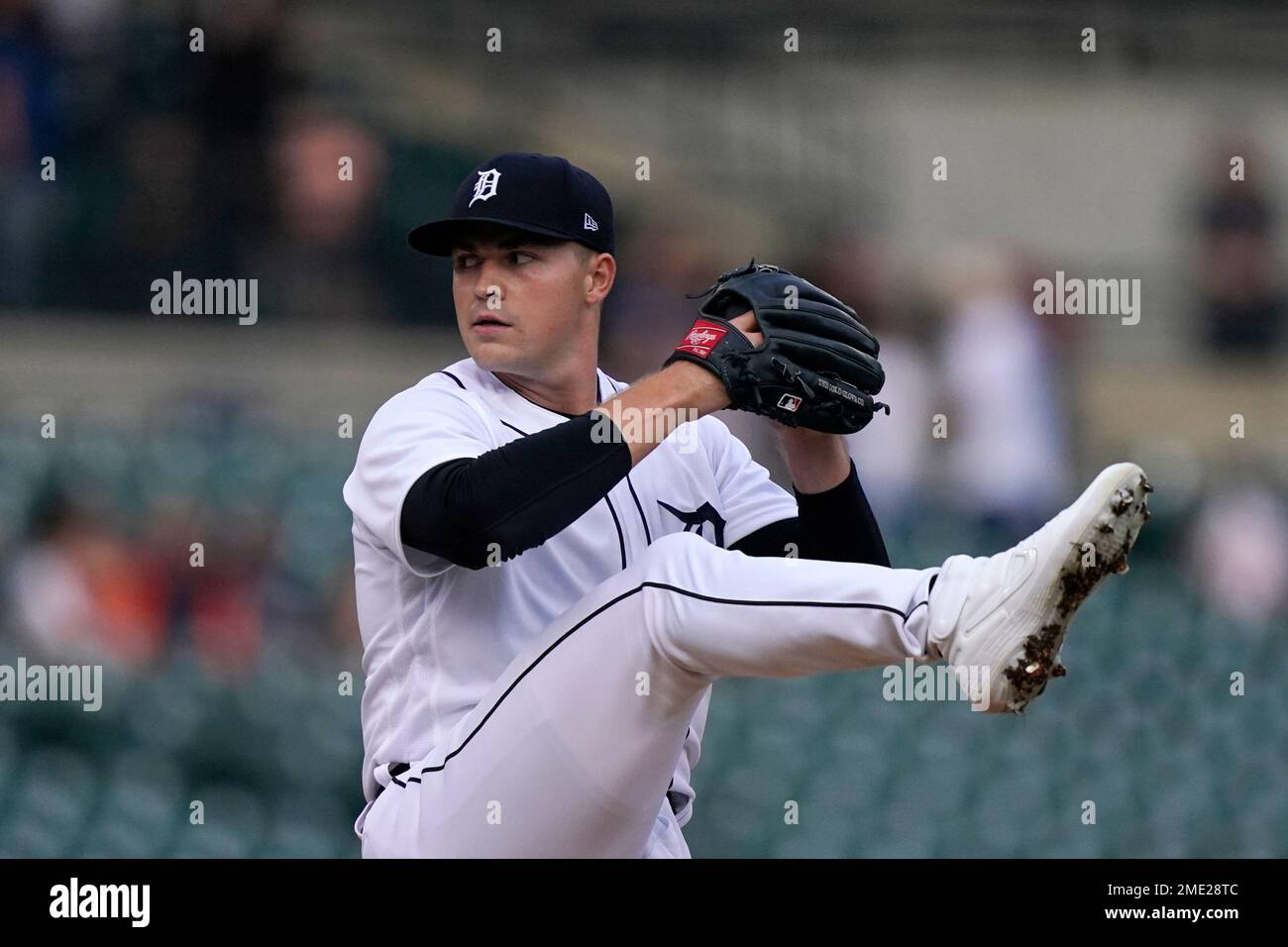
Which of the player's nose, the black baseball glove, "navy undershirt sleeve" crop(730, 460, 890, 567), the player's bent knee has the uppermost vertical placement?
the player's nose

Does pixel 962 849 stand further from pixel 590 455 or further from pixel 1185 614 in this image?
pixel 590 455

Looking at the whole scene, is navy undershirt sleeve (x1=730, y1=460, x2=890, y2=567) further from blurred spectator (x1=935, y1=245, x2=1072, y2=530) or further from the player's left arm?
blurred spectator (x1=935, y1=245, x2=1072, y2=530)

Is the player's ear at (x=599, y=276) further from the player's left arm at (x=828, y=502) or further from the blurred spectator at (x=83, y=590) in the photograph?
the blurred spectator at (x=83, y=590)

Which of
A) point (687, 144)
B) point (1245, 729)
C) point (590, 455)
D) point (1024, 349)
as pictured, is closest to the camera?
point (590, 455)

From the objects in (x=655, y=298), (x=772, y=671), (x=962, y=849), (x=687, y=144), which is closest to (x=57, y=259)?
(x=655, y=298)

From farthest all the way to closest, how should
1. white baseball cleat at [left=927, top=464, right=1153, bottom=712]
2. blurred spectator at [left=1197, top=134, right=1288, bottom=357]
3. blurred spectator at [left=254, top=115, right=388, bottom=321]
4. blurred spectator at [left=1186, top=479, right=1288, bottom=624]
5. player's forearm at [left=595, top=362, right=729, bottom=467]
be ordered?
blurred spectator at [left=1197, top=134, right=1288, bottom=357] < blurred spectator at [left=254, top=115, right=388, bottom=321] < blurred spectator at [left=1186, top=479, right=1288, bottom=624] < player's forearm at [left=595, top=362, right=729, bottom=467] < white baseball cleat at [left=927, top=464, right=1153, bottom=712]

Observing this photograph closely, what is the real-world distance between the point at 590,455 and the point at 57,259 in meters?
4.52

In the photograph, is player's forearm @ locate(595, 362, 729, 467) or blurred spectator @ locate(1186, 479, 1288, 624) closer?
player's forearm @ locate(595, 362, 729, 467)

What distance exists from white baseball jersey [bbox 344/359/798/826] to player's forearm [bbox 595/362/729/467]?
217 mm

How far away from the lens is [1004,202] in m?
9.11

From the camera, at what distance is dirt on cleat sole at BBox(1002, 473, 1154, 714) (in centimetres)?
215

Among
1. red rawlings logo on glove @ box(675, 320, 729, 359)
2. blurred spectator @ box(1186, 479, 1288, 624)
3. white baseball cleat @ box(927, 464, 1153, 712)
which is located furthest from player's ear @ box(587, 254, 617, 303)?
blurred spectator @ box(1186, 479, 1288, 624)

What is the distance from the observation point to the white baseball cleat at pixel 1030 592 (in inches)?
84.0

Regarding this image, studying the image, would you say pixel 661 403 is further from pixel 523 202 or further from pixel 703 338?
pixel 523 202
